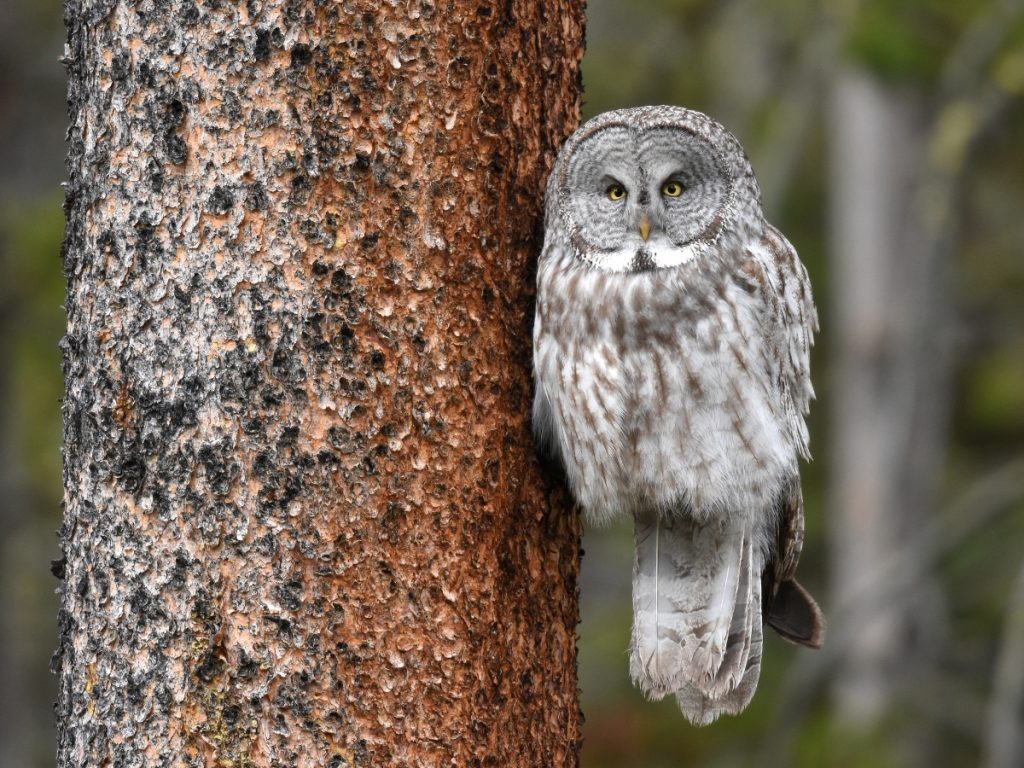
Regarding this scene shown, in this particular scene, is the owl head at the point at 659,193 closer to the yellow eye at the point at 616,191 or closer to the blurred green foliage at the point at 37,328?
the yellow eye at the point at 616,191

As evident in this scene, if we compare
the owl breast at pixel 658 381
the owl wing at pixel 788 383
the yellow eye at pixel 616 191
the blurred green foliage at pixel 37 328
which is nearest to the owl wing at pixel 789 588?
the owl wing at pixel 788 383

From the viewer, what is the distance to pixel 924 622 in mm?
5621

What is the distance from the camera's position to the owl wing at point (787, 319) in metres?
2.81

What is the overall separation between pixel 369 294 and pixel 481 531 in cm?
47

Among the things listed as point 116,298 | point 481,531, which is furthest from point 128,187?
point 481,531

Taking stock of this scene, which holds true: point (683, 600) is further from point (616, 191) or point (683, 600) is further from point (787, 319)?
point (616, 191)

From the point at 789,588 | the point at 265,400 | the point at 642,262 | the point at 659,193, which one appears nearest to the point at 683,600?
the point at 789,588

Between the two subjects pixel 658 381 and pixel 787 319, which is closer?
pixel 658 381

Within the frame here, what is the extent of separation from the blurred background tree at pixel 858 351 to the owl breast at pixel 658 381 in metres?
1.83

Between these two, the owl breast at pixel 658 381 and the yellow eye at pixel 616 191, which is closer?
the owl breast at pixel 658 381

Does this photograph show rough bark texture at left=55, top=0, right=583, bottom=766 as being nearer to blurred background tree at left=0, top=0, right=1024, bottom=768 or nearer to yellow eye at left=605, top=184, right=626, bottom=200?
yellow eye at left=605, top=184, right=626, bottom=200

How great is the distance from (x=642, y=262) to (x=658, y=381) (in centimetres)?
27

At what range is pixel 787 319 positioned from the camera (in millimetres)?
2846

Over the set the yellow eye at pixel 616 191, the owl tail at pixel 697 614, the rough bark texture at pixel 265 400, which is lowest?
the owl tail at pixel 697 614
